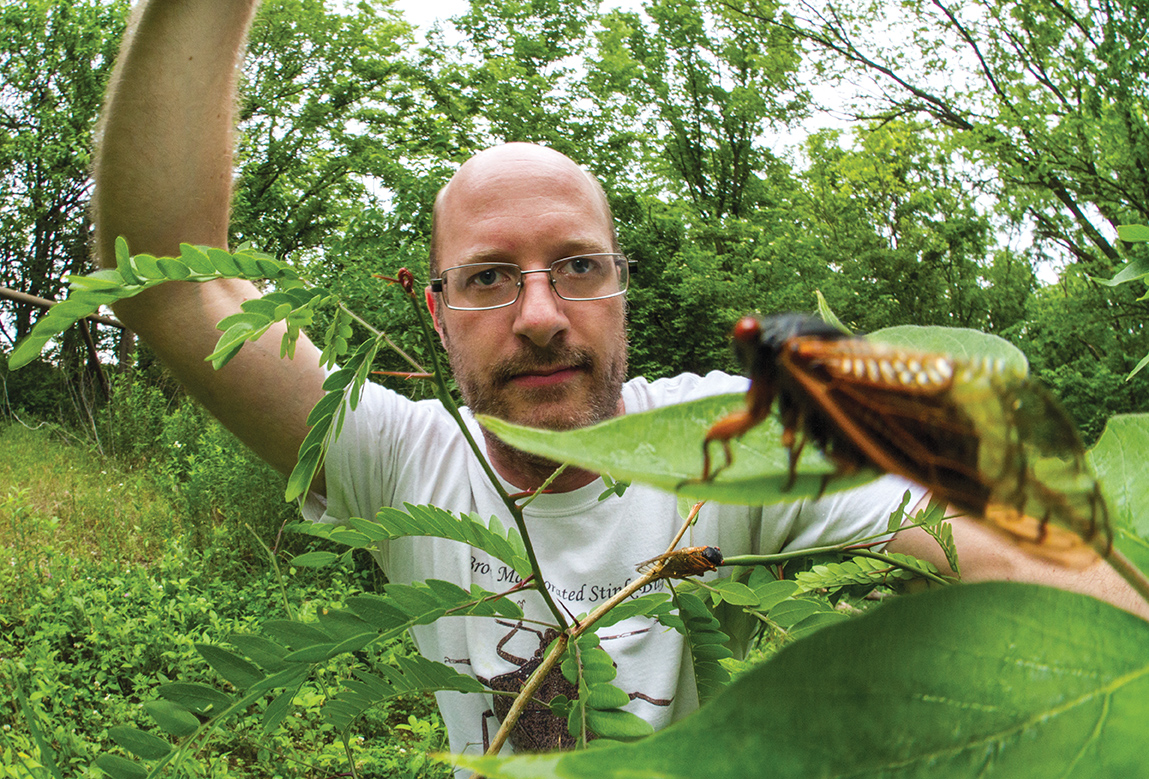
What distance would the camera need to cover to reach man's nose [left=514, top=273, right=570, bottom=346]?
186cm

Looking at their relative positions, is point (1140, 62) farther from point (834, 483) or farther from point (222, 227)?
point (834, 483)

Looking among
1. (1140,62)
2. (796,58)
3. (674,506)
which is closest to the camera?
(674,506)

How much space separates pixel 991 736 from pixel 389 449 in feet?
7.11

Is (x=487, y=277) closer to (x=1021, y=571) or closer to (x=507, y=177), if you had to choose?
(x=507, y=177)

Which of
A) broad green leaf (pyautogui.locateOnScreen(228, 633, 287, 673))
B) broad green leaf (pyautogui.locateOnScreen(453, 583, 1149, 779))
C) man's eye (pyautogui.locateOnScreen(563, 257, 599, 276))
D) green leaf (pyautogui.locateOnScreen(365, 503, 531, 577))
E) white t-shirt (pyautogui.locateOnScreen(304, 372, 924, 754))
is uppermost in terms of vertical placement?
man's eye (pyautogui.locateOnScreen(563, 257, 599, 276))

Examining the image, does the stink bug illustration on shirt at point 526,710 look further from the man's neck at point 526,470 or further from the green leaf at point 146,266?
the green leaf at point 146,266

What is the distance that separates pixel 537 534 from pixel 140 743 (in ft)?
4.68

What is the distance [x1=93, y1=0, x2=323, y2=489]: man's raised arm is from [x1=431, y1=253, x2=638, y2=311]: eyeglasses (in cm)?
50

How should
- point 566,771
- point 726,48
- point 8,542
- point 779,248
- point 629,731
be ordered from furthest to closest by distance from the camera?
point 726,48 → point 779,248 → point 8,542 → point 629,731 → point 566,771

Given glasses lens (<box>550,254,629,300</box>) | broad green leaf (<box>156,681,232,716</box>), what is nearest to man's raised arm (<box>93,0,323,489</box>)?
glasses lens (<box>550,254,629,300</box>)

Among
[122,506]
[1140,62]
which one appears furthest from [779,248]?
[122,506]

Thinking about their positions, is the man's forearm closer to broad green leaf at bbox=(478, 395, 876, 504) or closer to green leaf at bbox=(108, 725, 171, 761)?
green leaf at bbox=(108, 725, 171, 761)

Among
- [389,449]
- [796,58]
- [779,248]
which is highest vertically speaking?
[796,58]

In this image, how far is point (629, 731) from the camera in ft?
2.29
